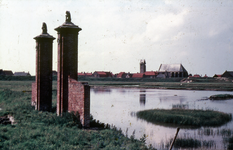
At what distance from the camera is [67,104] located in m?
14.4

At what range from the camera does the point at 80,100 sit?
12.6 meters

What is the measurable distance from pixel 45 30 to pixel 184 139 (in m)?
14.6

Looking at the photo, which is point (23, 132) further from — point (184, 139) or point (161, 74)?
point (161, 74)

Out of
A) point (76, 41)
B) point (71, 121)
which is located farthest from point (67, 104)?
point (76, 41)

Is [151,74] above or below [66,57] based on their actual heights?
above

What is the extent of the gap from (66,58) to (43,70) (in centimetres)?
493

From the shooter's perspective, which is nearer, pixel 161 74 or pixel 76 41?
pixel 76 41

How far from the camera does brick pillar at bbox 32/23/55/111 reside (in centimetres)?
1819

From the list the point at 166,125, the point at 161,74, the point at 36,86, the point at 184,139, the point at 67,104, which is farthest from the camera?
the point at 161,74

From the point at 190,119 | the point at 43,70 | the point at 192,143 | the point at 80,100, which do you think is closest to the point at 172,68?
the point at 190,119

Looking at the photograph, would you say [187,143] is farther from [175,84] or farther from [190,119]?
[175,84]

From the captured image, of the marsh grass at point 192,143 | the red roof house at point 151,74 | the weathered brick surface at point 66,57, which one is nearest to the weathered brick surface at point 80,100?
the weathered brick surface at point 66,57

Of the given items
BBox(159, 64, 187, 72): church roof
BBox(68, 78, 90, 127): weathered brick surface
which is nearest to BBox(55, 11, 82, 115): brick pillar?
BBox(68, 78, 90, 127): weathered brick surface

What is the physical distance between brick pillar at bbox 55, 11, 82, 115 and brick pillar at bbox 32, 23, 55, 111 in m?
4.19
